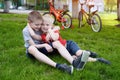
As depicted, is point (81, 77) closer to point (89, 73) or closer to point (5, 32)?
point (89, 73)

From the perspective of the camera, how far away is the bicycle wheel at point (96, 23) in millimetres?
10891

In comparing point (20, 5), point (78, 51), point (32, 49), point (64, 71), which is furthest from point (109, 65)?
point (20, 5)

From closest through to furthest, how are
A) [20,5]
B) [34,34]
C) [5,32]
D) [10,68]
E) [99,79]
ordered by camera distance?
[99,79] → [10,68] → [34,34] → [5,32] → [20,5]

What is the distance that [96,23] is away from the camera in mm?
11109

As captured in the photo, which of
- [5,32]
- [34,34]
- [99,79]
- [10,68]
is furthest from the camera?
[5,32]

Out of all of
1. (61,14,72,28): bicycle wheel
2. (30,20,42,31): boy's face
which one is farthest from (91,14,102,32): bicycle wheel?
(30,20,42,31): boy's face

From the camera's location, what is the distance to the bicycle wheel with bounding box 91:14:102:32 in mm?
10891

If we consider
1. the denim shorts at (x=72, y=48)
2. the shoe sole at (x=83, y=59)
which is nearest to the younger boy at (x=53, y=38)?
the denim shorts at (x=72, y=48)

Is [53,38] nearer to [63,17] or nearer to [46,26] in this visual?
[46,26]

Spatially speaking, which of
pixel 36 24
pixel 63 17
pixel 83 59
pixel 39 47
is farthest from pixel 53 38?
pixel 63 17

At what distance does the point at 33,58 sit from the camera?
547 centimetres

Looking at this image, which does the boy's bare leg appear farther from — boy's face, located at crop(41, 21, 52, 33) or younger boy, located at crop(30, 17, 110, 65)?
boy's face, located at crop(41, 21, 52, 33)

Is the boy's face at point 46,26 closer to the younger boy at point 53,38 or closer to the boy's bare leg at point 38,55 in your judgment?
the younger boy at point 53,38

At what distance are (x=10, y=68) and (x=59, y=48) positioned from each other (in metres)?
0.79
